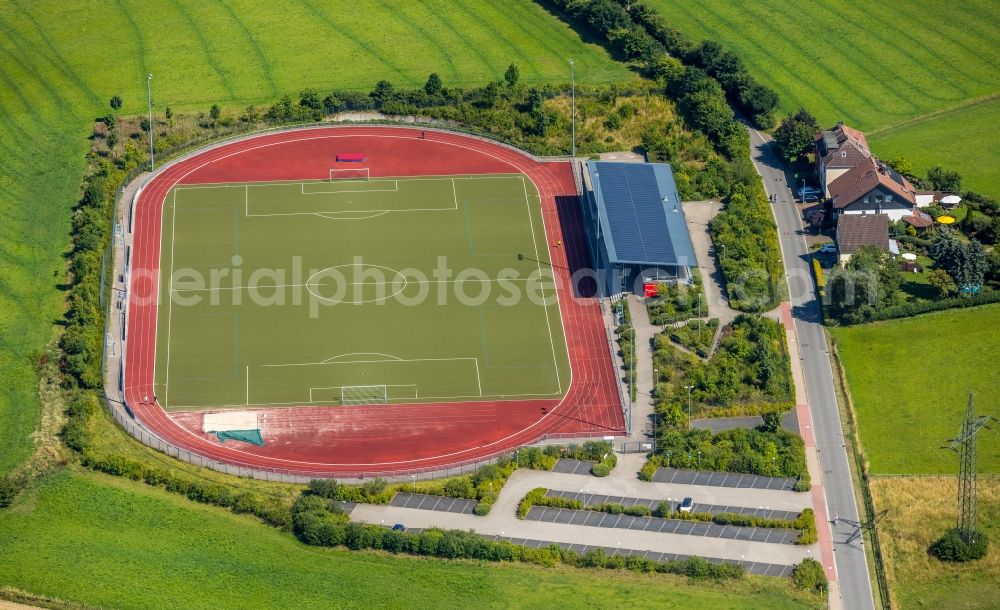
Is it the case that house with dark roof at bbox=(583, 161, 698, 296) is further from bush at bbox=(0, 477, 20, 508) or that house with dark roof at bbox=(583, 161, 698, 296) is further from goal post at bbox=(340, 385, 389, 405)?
bush at bbox=(0, 477, 20, 508)

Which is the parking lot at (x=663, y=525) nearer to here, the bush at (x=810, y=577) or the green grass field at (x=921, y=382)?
the bush at (x=810, y=577)

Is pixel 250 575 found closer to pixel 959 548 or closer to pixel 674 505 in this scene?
pixel 674 505

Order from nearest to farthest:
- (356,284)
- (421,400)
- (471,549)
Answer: (471,549) < (421,400) < (356,284)

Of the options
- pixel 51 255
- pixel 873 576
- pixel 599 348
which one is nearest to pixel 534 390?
pixel 599 348

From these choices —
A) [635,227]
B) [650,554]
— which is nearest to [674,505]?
[650,554]

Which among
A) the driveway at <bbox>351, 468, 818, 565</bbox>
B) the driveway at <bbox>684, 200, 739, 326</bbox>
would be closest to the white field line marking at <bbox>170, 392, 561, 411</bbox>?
the driveway at <bbox>351, 468, 818, 565</bbox>
